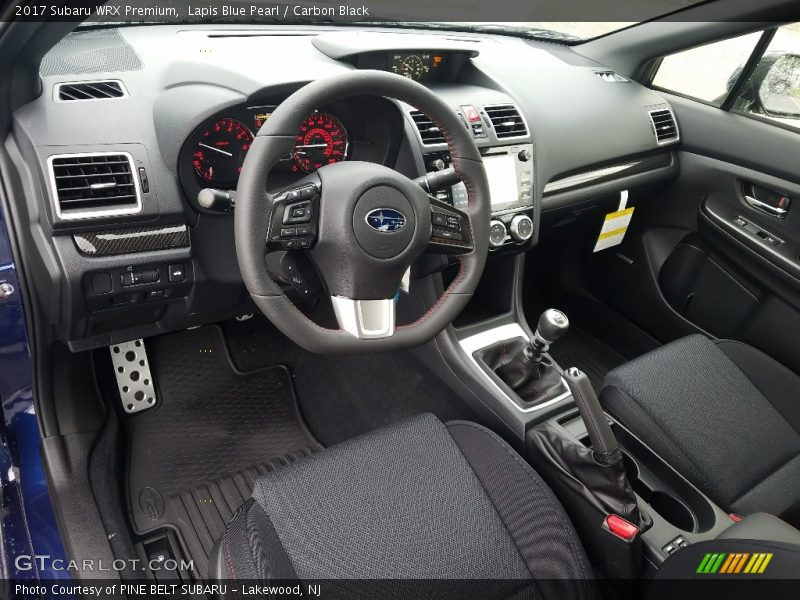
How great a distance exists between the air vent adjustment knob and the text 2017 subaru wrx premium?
0.04 feet

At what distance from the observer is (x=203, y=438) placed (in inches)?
78.1

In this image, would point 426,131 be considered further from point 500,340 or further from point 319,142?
point 500,340

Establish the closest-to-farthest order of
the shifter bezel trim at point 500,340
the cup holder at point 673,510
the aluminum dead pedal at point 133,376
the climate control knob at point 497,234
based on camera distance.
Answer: the cup holder at point 673,510, the shifter bezel trim at point 500,340, the climate control knob at point 497,234, the aluminum dead pedal at point 133,376

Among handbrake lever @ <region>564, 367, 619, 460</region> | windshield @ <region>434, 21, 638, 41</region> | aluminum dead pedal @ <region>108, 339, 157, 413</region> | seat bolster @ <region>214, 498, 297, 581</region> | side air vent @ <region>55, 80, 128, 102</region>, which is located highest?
windshield @ <region>434, 21, 638, 41</region>

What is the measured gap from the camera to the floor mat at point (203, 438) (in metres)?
1.80

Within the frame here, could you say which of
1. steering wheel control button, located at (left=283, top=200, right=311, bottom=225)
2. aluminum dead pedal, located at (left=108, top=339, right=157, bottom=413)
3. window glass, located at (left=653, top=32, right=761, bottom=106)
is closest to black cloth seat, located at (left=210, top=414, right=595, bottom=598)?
steering wheel control button, located at (left=283, top=200, right=311, bottom=225)

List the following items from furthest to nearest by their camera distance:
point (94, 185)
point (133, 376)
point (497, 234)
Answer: point (133, 376), point (497, 234), point (94, 185)

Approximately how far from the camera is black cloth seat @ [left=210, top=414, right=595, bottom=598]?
46.3 inches

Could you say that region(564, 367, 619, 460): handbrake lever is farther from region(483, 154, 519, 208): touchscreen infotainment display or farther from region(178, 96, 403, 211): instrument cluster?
region(178, 96, 403, 211): instrument cluster

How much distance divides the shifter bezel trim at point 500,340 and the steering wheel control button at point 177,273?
75cm

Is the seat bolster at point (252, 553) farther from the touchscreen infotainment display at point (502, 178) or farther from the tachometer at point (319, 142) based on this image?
the touchscreen infotainment display at point (502, 178)

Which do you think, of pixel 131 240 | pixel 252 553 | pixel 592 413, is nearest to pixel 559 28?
pixel 592 413

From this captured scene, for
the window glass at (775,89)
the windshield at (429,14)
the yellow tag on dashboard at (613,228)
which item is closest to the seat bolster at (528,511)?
the yellow tag on dashboard at (613,228)

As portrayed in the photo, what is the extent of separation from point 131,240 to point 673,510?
1.33 meters
